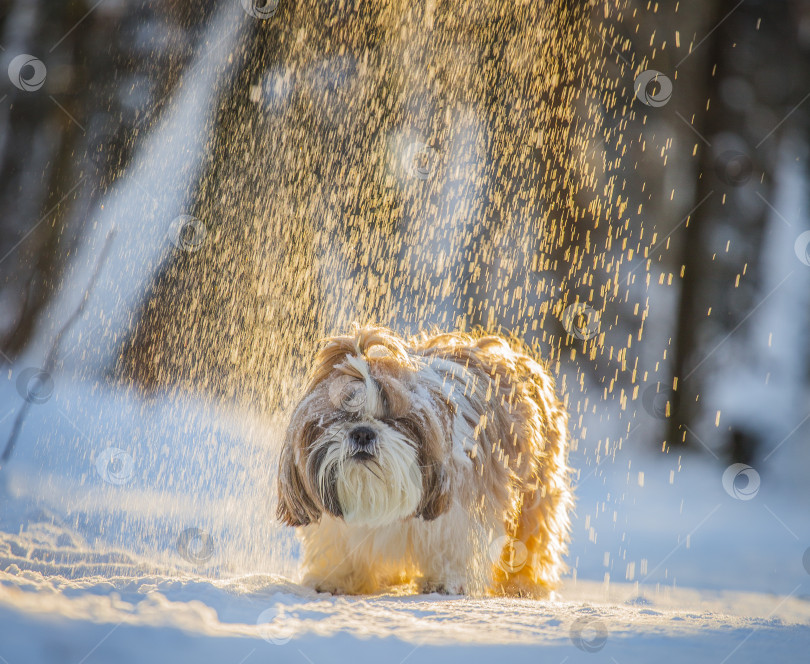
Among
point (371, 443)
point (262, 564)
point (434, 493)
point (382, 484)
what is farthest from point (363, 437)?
point (262, 564)

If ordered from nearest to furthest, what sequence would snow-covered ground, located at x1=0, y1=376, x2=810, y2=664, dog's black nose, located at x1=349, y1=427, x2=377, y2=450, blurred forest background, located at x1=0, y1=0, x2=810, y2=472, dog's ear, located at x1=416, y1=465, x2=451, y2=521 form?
1. snow-covered ground, located at x1=0, y1=376, x2=810, y2=664
2. dog's black nose, located at x1=349, y1=427, x2=377, y2=450
3. dog's ear, located at x1=416, y1=465, x2=451, y2=521
4. blurred forest background, located at x1=0, y1=0, x2=810, y2=472

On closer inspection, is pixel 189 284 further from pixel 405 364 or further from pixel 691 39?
pixel 691 39

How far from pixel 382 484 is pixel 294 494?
491 millimetres

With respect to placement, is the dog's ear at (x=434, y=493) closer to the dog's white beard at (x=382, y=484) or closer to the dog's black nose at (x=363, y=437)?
the dog's white beard at (x=382, y=484)

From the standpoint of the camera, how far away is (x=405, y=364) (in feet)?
10.1

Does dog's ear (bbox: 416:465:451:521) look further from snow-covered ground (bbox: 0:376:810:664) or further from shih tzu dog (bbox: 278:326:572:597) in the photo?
snow-covered ground (bbox: 0:376:810:664)

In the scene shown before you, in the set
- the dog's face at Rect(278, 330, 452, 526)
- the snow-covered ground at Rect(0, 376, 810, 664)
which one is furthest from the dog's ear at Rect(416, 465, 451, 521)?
the snow-covered ground at Rect(0, 376, 810, 664)

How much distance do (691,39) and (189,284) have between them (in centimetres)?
683

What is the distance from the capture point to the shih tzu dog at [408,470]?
296 cm

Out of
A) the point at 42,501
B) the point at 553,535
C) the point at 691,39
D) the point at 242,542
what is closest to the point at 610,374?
the point at 691,39

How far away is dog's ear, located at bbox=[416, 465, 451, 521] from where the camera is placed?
302 cm

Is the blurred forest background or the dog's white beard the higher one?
the blurred forest background

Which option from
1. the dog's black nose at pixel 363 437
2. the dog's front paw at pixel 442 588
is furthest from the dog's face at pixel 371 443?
the dog's front paw at pixel 442 588

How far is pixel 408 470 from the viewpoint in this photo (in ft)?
9.62
